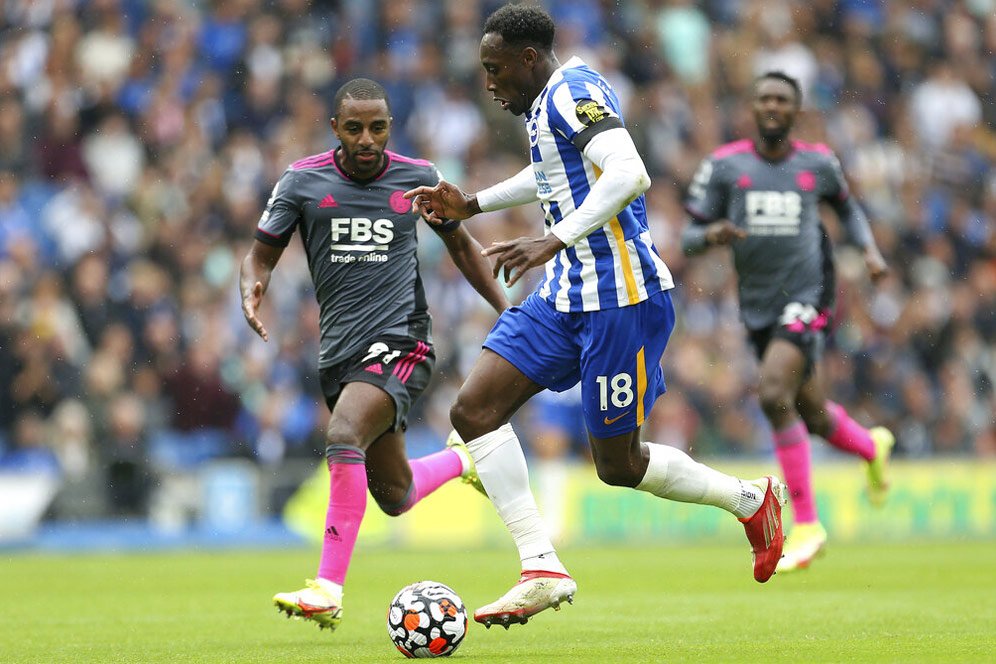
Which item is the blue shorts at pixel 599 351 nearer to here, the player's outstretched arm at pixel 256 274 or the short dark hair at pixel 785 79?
the player's outstretched arm at pixel 256 274

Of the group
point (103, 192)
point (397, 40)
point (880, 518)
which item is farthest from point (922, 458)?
point (103, 192)

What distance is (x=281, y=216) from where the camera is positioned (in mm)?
8617

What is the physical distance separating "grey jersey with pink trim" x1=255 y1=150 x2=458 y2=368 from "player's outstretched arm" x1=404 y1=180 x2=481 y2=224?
131 centimetres

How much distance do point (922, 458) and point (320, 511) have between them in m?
6.51

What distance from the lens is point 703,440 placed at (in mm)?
17438

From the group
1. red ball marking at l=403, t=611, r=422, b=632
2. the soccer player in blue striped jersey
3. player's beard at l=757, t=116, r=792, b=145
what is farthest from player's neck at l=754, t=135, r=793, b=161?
red ball marking at l=403, t=611, r=422, b=632

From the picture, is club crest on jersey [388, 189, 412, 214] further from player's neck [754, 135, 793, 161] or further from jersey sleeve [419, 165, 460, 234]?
player's neck [754, 135, 793, 161]

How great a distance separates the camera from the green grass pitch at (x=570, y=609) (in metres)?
7.13

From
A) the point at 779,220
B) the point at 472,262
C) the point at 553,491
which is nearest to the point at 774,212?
the point at 779,220

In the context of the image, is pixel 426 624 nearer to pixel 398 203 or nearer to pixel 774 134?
pixel 398 203

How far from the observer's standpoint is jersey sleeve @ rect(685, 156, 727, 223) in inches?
445

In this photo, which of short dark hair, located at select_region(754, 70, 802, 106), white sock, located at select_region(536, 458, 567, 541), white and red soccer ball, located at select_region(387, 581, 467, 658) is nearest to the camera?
white and red soccer ball, located at select_region(387, 581, 467, 658)

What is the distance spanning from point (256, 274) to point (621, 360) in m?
2.31

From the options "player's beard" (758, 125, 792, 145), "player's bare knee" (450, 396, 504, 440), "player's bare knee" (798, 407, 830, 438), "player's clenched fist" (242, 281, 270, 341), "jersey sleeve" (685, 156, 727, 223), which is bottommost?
"player's bare knee" (450, 396, 504, 440)
